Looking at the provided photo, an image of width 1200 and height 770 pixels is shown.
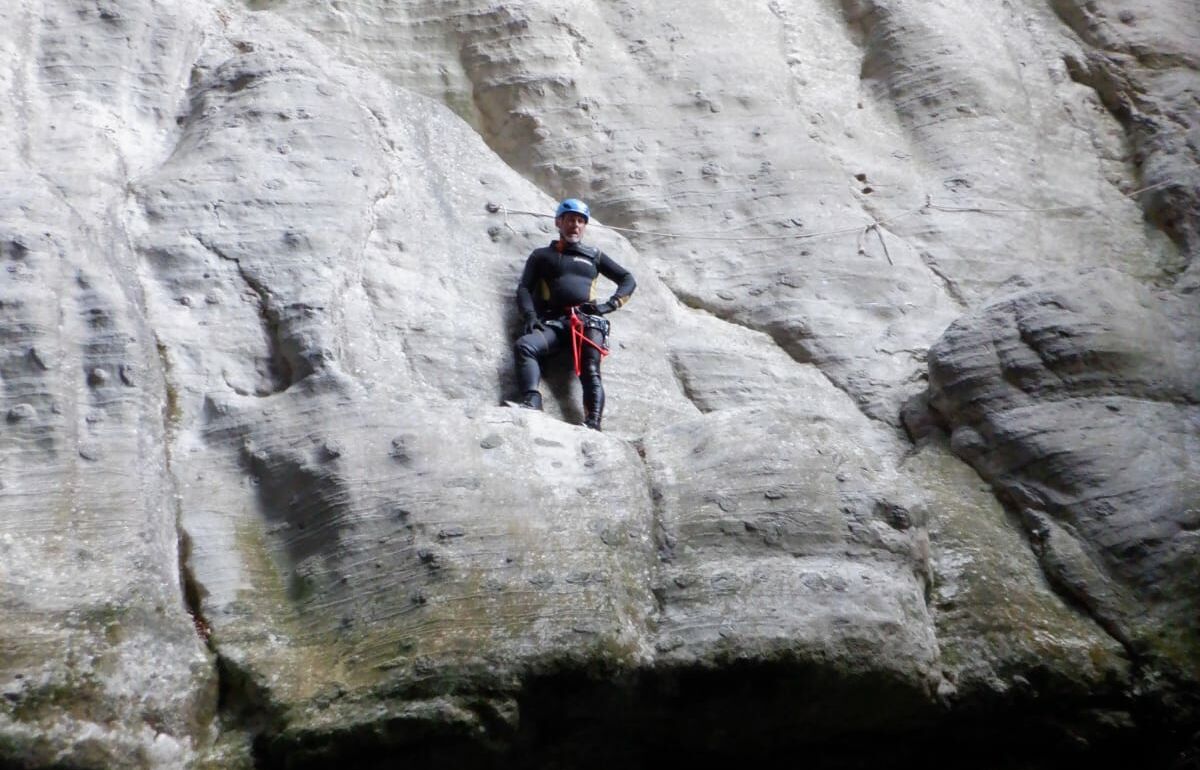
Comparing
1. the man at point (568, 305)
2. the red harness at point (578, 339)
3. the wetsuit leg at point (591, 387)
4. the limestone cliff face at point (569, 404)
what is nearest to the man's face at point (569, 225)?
the man at point (568, 305)

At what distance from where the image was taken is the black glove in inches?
233

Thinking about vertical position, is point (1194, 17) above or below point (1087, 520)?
above

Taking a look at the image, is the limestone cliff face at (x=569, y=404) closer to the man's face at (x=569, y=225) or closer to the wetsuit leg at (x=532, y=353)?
the wetsuit leg at (x=532, y=353)

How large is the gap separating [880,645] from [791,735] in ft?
1.58

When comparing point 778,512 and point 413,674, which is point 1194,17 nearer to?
point 778,512

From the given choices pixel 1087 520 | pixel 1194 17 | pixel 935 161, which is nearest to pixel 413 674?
pixel 1087 520

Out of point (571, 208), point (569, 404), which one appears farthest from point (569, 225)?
point (569, 404)

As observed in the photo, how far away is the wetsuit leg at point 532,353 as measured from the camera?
5.61m

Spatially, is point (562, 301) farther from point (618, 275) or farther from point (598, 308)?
point (618, 275)

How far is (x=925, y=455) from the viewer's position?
5.57m

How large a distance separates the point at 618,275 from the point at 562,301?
371mm

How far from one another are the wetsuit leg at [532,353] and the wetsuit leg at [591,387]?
0.52 feet

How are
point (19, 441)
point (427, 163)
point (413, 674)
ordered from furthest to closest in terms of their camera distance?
point (427, 163) < point (19, 441) < point (413, 674)

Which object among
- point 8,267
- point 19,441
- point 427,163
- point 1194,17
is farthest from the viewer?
point 1194,17
